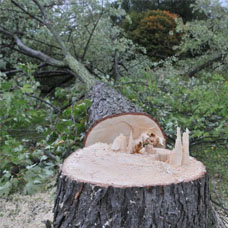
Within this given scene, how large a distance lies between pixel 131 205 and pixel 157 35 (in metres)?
9.12

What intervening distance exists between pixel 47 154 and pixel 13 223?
590mm

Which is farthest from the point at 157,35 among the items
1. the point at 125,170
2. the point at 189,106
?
the point at 125,170

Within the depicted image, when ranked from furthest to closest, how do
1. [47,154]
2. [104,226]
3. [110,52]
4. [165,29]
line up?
1. [165,29]
2. [110,52]
3. [47,154]
4. [104,226]

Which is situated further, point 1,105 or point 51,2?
point 51,2

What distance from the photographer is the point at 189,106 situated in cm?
306

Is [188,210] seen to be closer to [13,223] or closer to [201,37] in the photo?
[13,223]

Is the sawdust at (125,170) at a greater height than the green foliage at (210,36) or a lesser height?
lesser

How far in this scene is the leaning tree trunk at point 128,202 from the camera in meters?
1.12

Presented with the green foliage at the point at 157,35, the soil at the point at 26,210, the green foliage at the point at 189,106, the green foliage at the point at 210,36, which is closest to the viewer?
the soil at the point at 26,210

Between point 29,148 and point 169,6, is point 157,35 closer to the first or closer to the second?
point 169,6

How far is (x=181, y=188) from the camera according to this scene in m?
1.17

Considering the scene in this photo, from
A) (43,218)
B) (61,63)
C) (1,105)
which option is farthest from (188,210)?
(61,63)

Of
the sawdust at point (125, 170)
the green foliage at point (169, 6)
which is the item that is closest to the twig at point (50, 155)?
the sawdust at point (125, 170)

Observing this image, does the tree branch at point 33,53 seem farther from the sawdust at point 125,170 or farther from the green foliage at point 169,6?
the green foliage at point 169,6
